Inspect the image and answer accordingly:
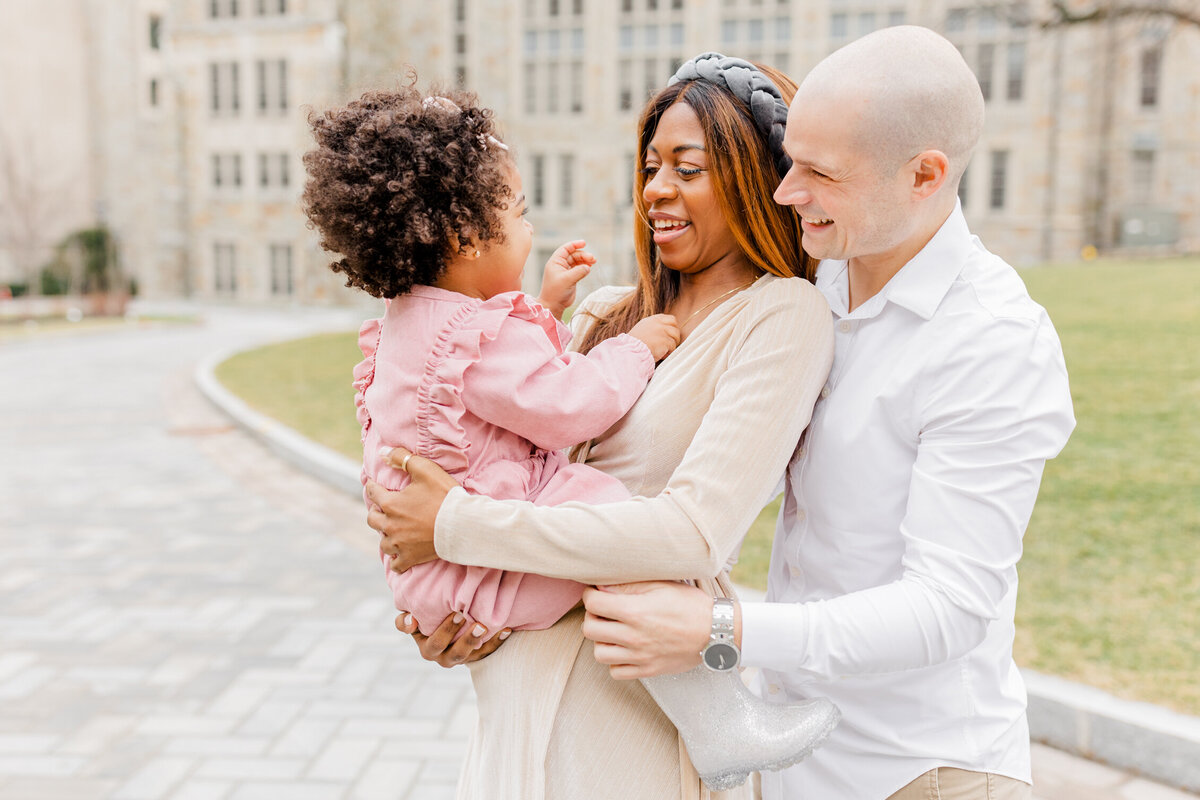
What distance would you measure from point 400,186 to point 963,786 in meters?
1.34

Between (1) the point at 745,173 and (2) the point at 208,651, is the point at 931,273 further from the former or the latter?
(2) the point at 208,651

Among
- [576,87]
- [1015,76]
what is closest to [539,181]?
[576,87]

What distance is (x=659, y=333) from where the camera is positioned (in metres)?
1.83

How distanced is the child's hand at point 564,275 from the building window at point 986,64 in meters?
35.6

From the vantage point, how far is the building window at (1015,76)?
34375mm

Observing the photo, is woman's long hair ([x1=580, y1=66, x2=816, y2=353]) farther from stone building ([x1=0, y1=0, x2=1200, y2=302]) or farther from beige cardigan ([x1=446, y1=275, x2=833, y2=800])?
stone building ([x1=0, y1=0, x2=1200, y2=302])

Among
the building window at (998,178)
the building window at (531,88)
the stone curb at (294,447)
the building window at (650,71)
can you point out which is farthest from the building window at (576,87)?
the stone curb at (294,447)

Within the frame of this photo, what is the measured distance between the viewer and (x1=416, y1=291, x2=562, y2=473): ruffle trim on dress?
5.18ft

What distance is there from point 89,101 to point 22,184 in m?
9.38

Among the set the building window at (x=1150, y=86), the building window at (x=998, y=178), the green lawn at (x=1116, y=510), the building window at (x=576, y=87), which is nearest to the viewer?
the green lawn at (x=1116, y=510)

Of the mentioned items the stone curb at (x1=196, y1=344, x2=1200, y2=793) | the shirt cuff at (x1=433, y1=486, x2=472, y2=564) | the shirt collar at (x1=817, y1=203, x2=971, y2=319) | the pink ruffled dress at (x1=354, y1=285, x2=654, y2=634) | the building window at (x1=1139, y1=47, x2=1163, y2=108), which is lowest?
the stone curb at (x1=196, y1=344, x2=1200, y2=793)

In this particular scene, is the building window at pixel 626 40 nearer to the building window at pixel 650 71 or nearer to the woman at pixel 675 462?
the building window at pixel 650 71

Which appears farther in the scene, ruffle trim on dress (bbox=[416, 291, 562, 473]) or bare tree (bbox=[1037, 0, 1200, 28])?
bare tree (bbox=[1037, 0, 1200, 28])

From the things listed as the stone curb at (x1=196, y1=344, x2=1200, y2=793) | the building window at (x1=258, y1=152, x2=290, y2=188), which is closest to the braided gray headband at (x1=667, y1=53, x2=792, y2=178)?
the stone curb at (x1=196, y1=344, x2=1200, y2=793)
